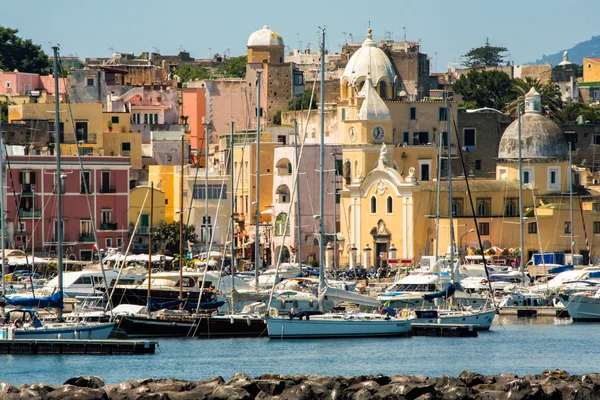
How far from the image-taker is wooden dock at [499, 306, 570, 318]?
6812cm

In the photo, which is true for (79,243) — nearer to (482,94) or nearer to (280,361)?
(280,361)

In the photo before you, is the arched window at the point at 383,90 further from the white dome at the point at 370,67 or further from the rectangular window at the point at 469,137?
the rectangular window at the point at 469,137

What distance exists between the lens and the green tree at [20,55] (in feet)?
393

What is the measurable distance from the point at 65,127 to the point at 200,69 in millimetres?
39284

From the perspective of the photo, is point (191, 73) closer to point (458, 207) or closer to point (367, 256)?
point (367, 256)

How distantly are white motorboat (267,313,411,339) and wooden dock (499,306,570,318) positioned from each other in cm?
1246

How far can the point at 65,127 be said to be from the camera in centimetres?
9162

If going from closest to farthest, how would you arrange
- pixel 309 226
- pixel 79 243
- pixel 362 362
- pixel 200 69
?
pixel 362 362
pixel 79 243
pixel 309 226
pixel 200 69

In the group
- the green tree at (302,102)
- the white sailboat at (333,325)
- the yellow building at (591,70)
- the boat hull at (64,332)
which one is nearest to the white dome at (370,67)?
the green tree at (302,102)

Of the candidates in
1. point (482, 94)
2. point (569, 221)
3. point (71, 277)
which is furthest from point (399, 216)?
point (482, 94)

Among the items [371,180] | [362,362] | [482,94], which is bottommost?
[362,362]

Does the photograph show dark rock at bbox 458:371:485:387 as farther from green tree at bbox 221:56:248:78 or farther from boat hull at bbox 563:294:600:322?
green tree at bbox 221:56:248:78

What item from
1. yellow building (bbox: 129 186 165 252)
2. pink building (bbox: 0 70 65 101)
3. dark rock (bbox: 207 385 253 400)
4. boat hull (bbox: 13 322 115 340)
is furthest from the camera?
pink building (bbox: 0 70 65 101)

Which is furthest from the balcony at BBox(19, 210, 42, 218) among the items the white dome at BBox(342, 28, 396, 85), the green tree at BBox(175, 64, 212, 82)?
the green tree at BBox(175, 64, 212, 82)
